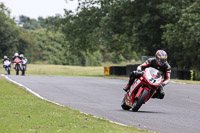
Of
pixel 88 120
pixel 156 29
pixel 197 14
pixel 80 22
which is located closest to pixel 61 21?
pixel 80 22

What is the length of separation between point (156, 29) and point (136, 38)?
2.50 metres

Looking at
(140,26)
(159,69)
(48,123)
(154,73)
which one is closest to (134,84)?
(154,73)

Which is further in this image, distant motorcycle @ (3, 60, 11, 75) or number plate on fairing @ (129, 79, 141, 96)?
distant motorcycle @ (3, 60, 11, 75)

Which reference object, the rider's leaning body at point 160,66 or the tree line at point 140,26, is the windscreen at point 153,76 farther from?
the tree line at point 140,26

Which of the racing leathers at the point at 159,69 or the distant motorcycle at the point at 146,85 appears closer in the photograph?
Result: the distant motorcycle at the point at 146,85

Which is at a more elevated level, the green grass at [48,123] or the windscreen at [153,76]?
the windscreen at [153,76]

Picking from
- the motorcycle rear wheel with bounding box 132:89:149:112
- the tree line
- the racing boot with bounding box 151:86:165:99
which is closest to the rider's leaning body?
the racing boot with bounding box 151:86:165:99

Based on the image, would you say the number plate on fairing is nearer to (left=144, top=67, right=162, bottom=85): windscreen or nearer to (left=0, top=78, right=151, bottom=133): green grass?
(left=144, top=67, right=162, bottom=85): windscreen

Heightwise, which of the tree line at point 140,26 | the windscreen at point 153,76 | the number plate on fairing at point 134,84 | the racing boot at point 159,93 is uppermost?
the tree line at point 140,26

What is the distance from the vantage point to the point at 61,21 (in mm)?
53375

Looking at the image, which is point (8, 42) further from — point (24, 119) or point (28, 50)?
point (24, 119)

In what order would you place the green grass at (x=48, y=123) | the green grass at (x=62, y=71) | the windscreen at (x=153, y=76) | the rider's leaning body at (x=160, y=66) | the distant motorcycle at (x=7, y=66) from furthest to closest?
the green grass at (x=62, y=71) → the distant motorcycle at (x=7, y=66) → the rider's leaning body at (x=160, y=66) → the windscreen at (x=153, y=76) → the green grass at (x=48, y=123)

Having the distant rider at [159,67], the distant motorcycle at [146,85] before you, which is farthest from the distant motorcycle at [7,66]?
the distant motorcycle at [146,85]

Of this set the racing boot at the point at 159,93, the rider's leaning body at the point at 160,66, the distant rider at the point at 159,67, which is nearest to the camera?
the distant rider at the point at 159,67
